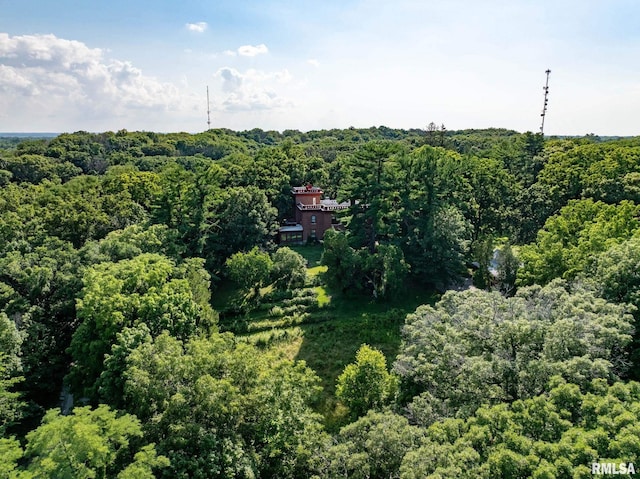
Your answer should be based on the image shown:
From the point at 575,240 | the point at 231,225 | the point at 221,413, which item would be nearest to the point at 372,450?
the point at 221,413

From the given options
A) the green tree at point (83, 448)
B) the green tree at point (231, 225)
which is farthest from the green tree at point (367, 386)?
the green tree at point (231, 225)

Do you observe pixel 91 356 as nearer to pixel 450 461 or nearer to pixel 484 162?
pixel 450 461

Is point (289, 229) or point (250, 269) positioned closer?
point (250, 269)

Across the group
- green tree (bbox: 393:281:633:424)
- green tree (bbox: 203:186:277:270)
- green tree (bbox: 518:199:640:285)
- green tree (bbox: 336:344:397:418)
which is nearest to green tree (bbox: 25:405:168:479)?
green tree (bbox: 336:344:397:418)

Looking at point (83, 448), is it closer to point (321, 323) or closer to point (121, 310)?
point (121, 310)

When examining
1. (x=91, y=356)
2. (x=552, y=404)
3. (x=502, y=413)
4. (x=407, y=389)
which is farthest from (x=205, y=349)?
(x=552, y=404)
